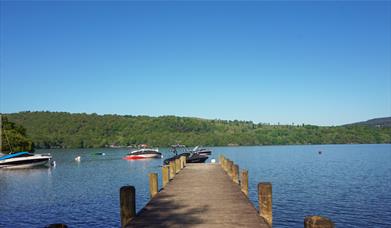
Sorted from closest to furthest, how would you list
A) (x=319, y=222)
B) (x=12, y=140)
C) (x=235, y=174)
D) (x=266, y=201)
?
(x=319, y=222)
(x=266, y=201)
(x=235, y=174)
(x=12, y=140)

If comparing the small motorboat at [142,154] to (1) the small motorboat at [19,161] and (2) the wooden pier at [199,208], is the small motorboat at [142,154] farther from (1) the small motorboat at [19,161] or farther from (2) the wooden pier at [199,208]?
(2) the wooden pier at [199,208]

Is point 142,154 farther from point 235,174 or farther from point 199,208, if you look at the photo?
point 199,208

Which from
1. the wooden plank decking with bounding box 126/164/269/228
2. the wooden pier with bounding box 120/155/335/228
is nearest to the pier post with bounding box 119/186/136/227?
the wooden pier with bounding box 120/155/335/228

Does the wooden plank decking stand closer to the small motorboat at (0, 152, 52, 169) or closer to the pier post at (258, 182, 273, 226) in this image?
the pier post at (258, 182, 273, 226)

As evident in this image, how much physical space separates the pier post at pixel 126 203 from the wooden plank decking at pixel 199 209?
21 cm

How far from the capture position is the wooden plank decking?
12297 millimetres

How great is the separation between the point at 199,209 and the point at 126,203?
3364mm

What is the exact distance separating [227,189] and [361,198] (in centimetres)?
1803

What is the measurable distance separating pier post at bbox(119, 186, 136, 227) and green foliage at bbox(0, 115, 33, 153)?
81661 mm

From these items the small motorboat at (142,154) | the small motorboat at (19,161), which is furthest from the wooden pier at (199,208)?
the small motorboat at (142,154)

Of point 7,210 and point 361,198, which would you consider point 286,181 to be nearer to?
point 361,198

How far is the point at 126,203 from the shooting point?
12.4m

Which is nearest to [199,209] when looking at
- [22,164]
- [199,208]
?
[199,208]

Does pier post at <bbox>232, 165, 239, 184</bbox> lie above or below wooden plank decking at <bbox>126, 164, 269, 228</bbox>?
above
